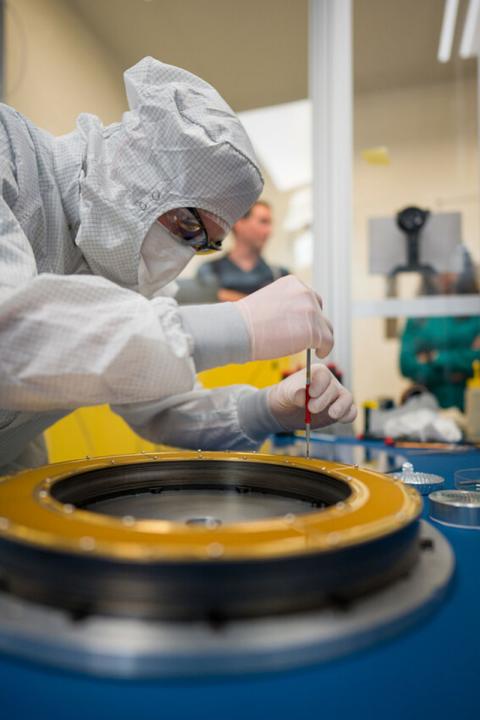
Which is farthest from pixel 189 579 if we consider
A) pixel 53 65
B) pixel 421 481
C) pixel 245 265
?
pixel 245 265

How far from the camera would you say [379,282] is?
9.98 ft

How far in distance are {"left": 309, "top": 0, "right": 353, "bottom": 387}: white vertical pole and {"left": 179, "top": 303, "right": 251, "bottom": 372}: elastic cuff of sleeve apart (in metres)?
1.62

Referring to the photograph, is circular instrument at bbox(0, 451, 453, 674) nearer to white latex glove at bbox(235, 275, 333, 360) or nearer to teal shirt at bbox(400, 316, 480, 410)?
white latex glove at bbox(235, 275, 333, 360)

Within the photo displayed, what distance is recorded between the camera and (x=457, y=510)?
0.79 meters

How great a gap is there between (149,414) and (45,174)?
0.57 m

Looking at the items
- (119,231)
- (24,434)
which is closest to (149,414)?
(24,434)

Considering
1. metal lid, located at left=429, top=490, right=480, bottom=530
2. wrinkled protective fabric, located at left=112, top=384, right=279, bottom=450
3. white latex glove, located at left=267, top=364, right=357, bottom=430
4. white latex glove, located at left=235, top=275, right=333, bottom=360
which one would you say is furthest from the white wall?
metal lid, located at left=429, top=490, right=480, bottom=530

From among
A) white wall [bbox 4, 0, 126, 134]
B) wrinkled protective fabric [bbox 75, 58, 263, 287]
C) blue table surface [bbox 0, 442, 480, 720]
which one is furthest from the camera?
white wall [bbox 4, 0, 126, 134]

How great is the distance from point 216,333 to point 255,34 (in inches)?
114

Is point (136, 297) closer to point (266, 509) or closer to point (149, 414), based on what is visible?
point (266, 509)

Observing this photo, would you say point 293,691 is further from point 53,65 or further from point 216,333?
point 53,65

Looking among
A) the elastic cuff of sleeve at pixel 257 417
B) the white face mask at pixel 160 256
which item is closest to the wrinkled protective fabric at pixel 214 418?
the elastic cuff of sleeve at pixel 257 417

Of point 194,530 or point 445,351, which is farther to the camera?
point 445,351

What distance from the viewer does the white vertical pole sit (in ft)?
8.18
